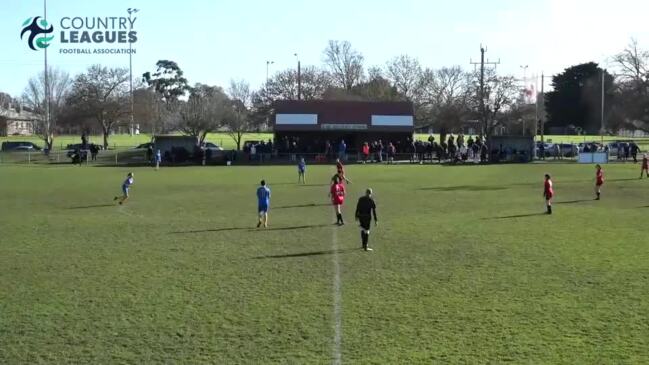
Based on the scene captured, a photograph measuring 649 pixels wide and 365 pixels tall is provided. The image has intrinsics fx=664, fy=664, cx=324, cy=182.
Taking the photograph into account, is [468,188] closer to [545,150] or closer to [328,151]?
[328,151]

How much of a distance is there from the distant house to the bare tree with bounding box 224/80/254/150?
119 feet

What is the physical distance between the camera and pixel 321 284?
1197 cm

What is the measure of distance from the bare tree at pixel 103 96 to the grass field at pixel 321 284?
48066 millimetres

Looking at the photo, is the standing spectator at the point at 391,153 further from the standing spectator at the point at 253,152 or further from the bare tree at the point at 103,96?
the bare tree at the point at 103,96

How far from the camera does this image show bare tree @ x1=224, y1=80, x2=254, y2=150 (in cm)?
7481

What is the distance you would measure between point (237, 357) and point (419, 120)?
77.7m

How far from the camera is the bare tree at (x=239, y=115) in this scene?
7481 centimetres

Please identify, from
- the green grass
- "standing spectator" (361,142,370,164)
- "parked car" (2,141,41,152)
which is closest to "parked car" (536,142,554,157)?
"standing spectator" (361,142,370,164)

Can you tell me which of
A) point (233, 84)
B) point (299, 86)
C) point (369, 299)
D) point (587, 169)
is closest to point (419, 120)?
point (299, 86)

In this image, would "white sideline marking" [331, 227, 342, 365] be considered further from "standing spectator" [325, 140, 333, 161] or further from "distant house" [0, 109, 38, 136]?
"distant house" [0, 109, 38, 136]

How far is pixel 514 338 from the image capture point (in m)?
8.90

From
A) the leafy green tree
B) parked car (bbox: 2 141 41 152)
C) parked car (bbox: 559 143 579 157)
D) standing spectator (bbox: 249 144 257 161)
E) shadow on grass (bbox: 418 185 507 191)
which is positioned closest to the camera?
shadow on grass (bbox: 418 185 507 191)

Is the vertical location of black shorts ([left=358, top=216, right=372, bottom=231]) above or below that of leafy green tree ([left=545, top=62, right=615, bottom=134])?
below

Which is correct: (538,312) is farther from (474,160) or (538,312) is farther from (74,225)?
(474,160)
